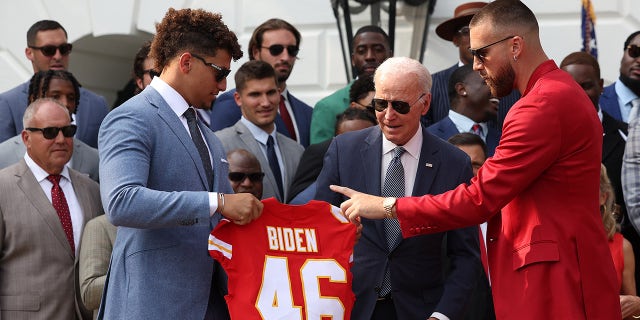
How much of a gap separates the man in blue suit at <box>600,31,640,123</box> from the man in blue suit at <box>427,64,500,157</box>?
127cm

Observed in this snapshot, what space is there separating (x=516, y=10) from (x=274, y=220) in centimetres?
156

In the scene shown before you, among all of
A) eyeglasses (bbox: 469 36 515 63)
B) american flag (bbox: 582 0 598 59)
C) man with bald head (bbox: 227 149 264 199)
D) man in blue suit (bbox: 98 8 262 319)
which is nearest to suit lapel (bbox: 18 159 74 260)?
man with bald head (bbox: 227 149 264 199)

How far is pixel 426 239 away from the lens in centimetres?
591

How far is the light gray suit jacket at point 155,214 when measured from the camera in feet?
16.3

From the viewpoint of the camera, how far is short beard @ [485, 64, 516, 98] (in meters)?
5.42

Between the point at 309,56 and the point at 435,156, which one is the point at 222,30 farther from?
the point at 309,56

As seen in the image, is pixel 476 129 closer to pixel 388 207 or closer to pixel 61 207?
pixel 388 207

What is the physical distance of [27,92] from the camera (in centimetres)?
879

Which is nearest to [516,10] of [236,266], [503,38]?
[503,38]

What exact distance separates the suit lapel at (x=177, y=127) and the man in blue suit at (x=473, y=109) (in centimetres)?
295

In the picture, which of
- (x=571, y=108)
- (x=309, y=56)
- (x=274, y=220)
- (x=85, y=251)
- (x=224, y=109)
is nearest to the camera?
(x=571, y=108)

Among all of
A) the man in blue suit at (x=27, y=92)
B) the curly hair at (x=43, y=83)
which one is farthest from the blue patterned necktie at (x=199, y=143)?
the man in blue suit at (x=27, y=92)

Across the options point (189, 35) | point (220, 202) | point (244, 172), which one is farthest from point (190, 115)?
point (244, 172)

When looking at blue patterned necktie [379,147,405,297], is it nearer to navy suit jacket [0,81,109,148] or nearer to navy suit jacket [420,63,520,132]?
navy suit jacket [420,63,520,132]
